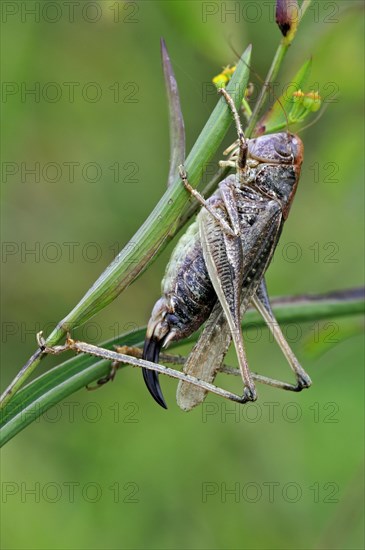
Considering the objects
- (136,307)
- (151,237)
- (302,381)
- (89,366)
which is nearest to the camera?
(151,237)

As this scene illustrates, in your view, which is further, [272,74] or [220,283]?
[220,283]

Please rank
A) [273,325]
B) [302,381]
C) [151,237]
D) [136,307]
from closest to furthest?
[151,237] < [273,325] < [302,381] < [136,307]

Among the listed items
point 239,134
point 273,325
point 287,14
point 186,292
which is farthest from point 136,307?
point 287,14

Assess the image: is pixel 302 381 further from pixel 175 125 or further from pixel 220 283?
pixel 175 125

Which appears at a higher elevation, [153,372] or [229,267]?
[229,267]

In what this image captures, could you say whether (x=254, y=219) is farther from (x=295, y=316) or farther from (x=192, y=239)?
(x=295, y=316)

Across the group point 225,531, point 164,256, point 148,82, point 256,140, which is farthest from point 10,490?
point 148,82
